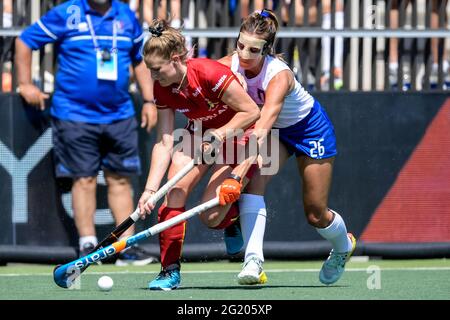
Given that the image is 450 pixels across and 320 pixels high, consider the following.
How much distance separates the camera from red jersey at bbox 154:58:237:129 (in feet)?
24.5

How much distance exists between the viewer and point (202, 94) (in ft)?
24.7

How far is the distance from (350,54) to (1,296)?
4.60 metres

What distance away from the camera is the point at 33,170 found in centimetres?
1031

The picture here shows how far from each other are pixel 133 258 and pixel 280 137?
246 centimetres

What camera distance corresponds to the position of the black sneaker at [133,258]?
10125 millimetres

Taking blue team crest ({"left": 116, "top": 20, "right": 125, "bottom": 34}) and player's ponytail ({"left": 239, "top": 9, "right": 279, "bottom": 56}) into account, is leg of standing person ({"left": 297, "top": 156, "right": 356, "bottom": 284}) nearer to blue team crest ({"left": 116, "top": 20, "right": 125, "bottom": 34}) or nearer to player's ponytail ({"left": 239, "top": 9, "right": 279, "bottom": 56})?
player's ponytail ({"left": 239, "top": 9, "right": 279, "bottom": 56})

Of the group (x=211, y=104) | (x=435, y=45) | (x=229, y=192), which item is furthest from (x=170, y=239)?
(x=435, y=45)

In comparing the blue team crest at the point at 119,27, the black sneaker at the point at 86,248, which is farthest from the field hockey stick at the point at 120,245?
the blue team crest at the point at 119,27

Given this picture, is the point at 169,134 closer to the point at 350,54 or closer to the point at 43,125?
the point at 43,125

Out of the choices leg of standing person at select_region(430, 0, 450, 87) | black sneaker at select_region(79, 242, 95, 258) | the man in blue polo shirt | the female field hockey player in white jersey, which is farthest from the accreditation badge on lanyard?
leg of standing person at select_region(430, 0, 450, 87)

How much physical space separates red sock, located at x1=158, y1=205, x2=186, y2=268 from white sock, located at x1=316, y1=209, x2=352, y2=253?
44.6 inches

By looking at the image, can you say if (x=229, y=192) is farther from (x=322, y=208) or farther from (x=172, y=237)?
(x=322, y=208)

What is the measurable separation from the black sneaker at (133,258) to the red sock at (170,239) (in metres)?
2.45

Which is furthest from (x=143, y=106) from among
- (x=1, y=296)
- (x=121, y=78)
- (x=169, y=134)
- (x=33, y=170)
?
(x=1, y=296)
